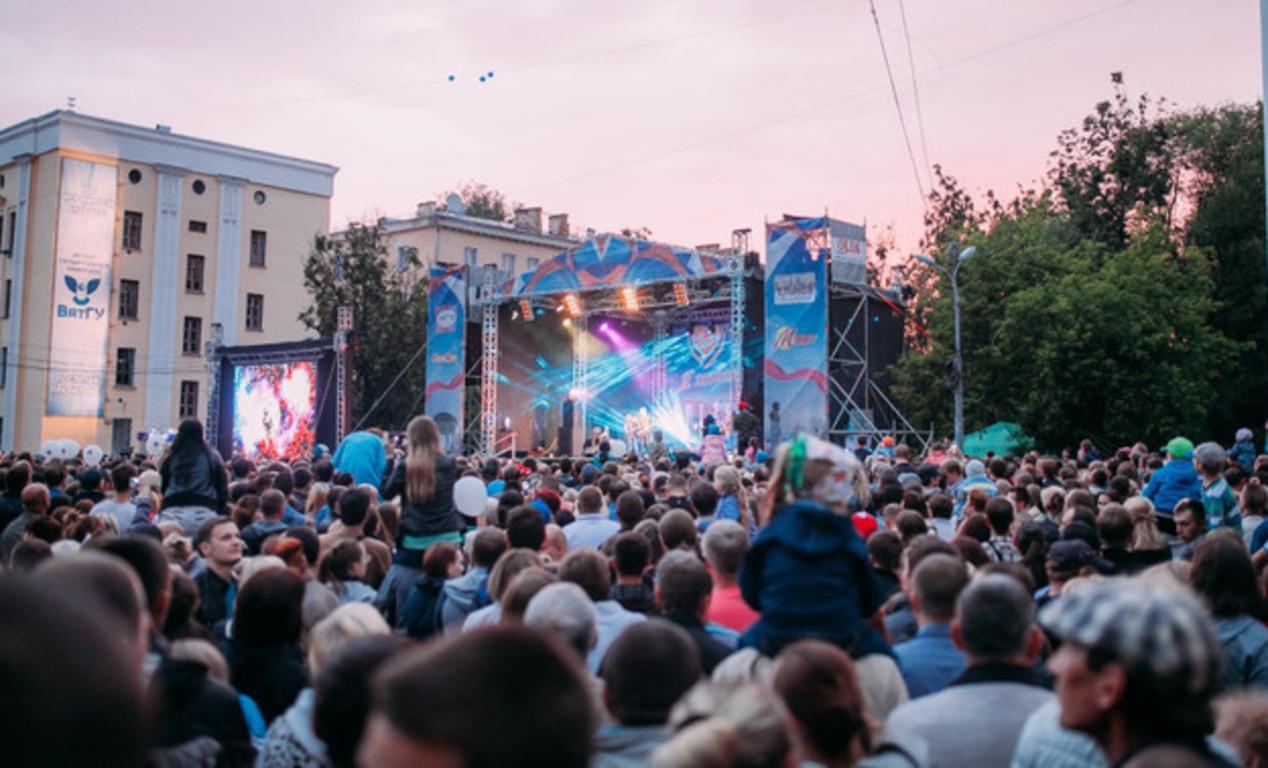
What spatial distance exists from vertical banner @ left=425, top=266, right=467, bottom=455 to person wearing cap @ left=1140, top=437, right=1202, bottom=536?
22.9 meters

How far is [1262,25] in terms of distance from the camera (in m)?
13.3

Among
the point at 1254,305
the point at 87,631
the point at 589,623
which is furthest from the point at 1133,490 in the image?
the point at 1254,305

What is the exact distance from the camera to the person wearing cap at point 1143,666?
207 cm

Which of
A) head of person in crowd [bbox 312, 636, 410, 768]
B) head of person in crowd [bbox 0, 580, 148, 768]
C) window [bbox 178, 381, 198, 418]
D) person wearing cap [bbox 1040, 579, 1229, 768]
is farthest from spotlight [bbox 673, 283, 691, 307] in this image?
head of person in crowd [bbox 0, 580, 148, 768]

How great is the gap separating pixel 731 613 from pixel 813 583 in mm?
1492

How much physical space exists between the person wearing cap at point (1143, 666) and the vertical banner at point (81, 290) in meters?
41.7

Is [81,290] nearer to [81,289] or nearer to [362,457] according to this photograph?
[81,289]

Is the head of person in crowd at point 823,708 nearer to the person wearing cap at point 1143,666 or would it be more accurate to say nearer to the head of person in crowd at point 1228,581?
the person wearing cap at point 1143,666

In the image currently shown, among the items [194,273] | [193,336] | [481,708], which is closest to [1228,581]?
[481,708]

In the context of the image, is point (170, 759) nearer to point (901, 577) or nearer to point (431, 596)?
point (431, 596)

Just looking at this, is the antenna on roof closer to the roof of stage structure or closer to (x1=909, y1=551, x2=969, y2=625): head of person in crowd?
the roof of stage structure

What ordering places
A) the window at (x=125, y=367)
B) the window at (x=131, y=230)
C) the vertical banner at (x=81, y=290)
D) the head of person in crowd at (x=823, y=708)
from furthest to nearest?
the window at (x=131, y=230), the window at (x=125, y=367), the vertical banner at (x=81, y=290), the head of person in crowd at (x=823, y=708)

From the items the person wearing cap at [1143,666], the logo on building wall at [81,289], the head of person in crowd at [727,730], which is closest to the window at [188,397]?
the logo on building wall at [81,289]

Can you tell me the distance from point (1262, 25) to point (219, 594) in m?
13.6
